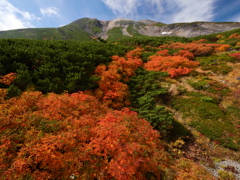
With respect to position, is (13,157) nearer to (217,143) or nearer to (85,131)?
(85,131)

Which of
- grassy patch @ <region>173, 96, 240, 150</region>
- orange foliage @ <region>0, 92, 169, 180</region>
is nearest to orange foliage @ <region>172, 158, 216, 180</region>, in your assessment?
orange foliage @ <region>0, 92, 169, 180</region>

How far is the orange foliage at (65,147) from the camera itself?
6027 millimetres

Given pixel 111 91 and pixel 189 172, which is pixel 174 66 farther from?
pixel 189 172

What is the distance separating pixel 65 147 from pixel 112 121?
411 cm

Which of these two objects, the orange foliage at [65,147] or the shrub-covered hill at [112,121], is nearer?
the orange foliage at [65,147]

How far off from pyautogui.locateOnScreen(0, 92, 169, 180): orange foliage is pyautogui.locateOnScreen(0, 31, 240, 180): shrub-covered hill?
0.17ft

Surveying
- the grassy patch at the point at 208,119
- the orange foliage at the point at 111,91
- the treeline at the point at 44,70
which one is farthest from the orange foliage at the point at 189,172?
the treeline at the point at 44,70

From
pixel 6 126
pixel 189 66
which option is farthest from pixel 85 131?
pixel 189 66

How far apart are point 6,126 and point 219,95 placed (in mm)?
25501

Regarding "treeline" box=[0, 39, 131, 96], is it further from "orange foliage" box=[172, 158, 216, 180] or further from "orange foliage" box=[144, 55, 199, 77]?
"orange foliage" box=[144, 55, 199, 77]

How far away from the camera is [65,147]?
7.04m

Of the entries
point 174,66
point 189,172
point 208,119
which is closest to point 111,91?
point 189,172

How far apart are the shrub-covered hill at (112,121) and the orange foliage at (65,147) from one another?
0.05m

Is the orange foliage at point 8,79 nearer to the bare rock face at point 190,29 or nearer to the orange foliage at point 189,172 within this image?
the orange foliage at point 189,172
